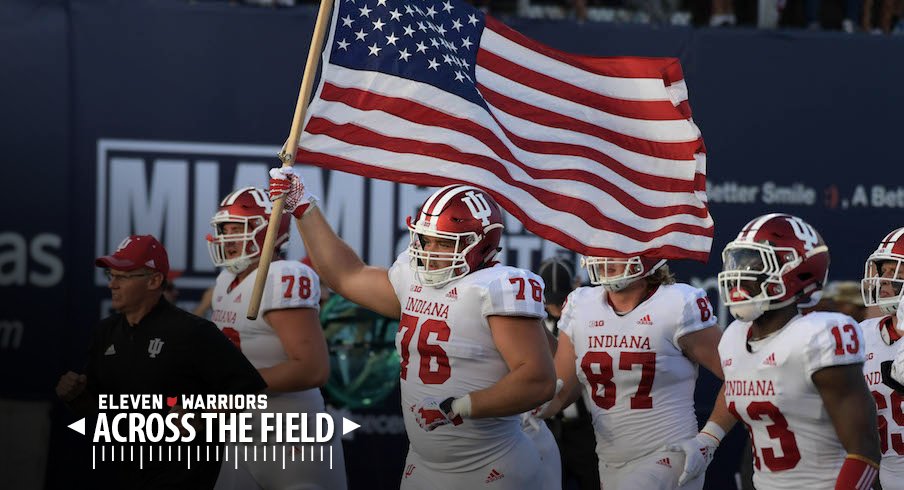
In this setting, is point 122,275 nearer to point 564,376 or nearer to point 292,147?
point 292,147

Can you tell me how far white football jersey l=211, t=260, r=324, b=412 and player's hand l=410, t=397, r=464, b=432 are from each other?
1403 mm

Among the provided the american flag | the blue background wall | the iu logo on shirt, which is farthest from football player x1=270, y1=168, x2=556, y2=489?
the blue background wall

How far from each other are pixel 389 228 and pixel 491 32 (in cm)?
348

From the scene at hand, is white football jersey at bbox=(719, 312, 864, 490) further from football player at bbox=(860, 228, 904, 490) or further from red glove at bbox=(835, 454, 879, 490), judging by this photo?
football player at bbox=(860, 228, 904, 490)

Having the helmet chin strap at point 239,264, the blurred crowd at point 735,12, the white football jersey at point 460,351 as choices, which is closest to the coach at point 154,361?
the helmet chin strap at point 239,264

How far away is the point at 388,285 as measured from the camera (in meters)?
5.63

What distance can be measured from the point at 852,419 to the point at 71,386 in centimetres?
321

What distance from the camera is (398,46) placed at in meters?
5.78

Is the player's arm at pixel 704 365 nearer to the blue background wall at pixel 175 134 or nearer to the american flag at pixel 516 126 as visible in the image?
the american flag at pixel 516 126

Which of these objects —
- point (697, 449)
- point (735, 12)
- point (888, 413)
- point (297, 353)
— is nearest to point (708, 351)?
point (697, 449)

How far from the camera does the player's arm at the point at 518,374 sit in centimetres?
499

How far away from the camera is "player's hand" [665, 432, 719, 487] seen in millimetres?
6004

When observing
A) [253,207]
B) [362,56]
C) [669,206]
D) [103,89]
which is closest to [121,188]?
[103,89]

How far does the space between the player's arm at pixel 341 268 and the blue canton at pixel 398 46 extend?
2.18 feet
